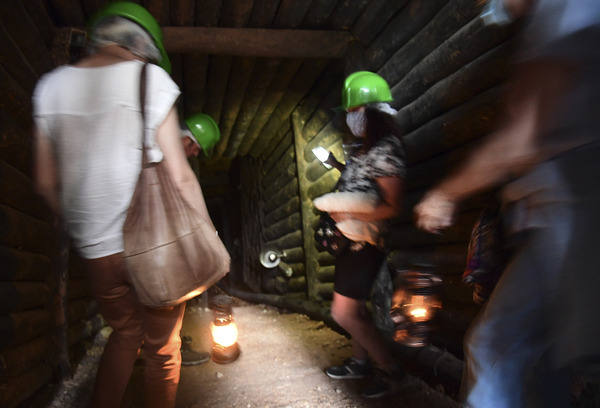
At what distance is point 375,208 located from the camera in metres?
2.27

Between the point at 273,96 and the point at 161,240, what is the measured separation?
16.8ft

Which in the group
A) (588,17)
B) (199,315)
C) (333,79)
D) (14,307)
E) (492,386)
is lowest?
(199,315)

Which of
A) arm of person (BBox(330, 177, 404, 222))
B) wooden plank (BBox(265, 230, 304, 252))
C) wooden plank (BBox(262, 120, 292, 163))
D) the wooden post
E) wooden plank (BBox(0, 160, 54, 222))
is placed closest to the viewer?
wooden plank (BBox(0, 160, 54, 222))

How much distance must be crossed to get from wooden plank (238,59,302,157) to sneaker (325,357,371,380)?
4.01m

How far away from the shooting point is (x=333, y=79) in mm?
5148

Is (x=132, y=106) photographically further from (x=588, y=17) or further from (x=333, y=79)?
(x=333, y=79)

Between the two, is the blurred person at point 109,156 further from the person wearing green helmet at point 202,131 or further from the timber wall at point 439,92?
the person wearing green helmet at point 202,131

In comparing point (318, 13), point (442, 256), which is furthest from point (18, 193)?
point (318, 13)

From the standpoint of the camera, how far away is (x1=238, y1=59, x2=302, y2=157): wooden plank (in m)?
5.23

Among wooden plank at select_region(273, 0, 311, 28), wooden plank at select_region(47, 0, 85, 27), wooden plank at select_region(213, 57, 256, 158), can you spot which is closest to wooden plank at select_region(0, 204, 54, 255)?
wooden plank at select_region(47, 0, 85, 27)

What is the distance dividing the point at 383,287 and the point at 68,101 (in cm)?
221

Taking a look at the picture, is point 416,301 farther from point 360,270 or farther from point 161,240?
point 161,240

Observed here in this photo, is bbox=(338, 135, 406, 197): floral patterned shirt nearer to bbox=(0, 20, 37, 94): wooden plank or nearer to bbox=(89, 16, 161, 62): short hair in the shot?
bbox=(89, 16, 161, 62): short hair

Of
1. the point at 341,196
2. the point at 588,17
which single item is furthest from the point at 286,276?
the point at 588,17
